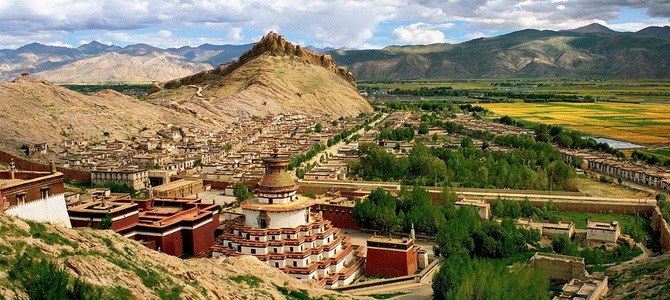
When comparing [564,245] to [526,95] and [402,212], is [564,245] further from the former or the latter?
[526,95]

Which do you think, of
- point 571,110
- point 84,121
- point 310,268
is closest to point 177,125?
point 84,121

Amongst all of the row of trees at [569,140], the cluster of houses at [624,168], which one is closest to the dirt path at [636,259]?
the cluster of houses at [624,168]

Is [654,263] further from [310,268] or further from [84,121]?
[84,121]

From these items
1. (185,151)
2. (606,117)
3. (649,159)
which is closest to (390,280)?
(185,151)

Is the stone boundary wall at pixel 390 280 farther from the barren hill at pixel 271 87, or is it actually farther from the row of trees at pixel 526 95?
the row of trees at pixel 526 95

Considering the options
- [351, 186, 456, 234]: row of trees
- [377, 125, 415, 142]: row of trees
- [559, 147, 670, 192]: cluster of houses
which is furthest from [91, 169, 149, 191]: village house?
[559, 147, 670, 192]: cluster of houses

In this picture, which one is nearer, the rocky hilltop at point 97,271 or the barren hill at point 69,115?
the rocky hilltop at point 97,271
